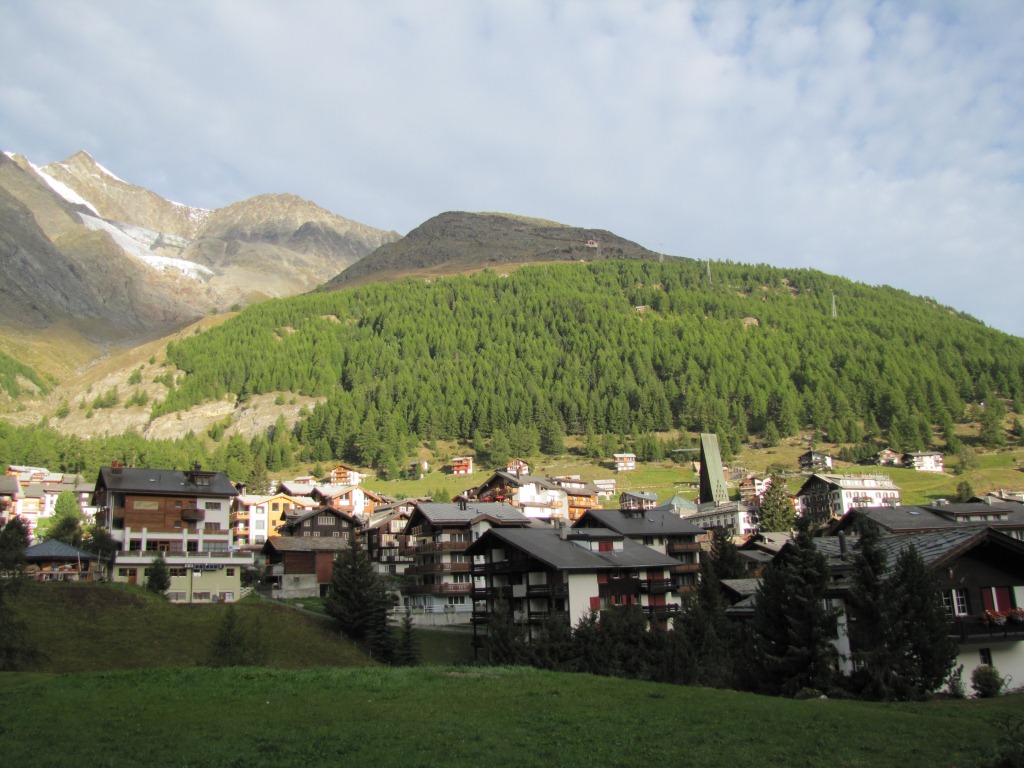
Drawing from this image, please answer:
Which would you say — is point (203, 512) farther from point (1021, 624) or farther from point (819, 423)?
point (819, 423)

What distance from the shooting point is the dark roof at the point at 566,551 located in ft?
177

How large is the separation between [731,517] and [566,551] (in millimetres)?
68074

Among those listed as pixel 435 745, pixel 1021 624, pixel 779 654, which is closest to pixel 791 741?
pixel 435 745

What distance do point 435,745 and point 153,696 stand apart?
1174 cm

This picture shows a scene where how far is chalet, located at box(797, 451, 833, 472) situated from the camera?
15550 centimetres

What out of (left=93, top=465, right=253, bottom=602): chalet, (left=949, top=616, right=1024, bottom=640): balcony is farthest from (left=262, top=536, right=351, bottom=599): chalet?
(left=949, top=616, right=1024, bottom=640): balcony

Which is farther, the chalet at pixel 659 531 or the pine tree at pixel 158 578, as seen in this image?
the chalet at pixel 659 531

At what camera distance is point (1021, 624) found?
29234 millimetres

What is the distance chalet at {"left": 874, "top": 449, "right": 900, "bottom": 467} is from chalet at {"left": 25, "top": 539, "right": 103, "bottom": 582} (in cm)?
14740

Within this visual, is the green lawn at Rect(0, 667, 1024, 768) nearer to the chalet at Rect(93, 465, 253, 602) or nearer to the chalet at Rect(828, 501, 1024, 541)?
the chalet at Rect(93, 465, 253, 602)

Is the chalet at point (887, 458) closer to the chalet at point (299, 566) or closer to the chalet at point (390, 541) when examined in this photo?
the chalet at point (390, 541)

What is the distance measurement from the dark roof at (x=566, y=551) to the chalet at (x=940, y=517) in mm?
15162

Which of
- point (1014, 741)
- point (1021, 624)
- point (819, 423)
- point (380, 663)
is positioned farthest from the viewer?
point (819, 423)

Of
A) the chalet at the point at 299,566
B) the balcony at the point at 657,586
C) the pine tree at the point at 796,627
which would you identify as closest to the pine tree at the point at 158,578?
the chalet at the point at 299,566
